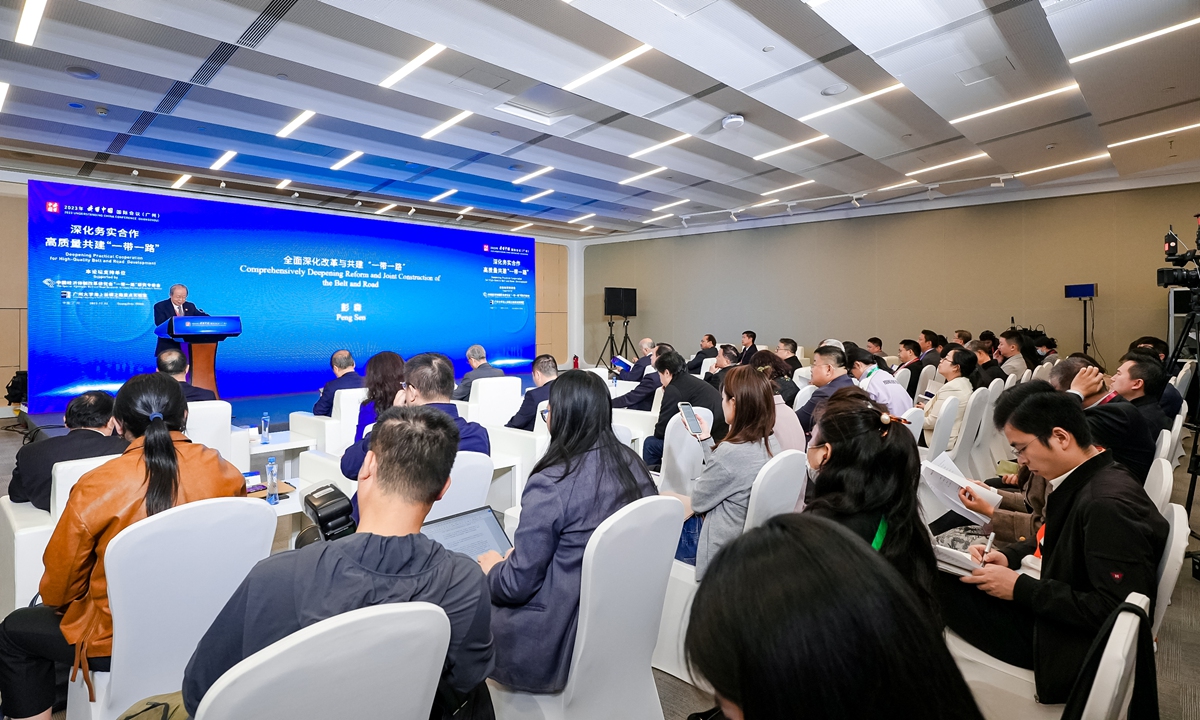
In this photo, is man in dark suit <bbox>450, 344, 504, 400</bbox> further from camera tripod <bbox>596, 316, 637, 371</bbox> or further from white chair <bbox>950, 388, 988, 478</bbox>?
camera tripod <bbox>596, 316, 637, 371</bbox>

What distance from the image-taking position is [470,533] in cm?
194

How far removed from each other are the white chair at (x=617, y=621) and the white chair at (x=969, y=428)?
12.0ft

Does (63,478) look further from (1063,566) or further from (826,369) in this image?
(826,369)

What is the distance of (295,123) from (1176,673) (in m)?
8.04

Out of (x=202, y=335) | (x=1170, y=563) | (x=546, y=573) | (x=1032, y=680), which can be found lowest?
(x=1032, y=680)

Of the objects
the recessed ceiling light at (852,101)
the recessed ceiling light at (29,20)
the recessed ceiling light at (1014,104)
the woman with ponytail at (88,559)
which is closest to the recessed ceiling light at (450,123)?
the recessed ceiling light at (29,20)

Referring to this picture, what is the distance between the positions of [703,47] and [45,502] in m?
4.74

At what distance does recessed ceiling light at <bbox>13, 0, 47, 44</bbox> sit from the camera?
418 cm

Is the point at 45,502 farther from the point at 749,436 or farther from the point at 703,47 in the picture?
the point at 703,47

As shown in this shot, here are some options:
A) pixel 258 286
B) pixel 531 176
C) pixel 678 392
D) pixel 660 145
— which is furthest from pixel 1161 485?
pixel 258 286

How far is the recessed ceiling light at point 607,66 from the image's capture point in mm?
4961

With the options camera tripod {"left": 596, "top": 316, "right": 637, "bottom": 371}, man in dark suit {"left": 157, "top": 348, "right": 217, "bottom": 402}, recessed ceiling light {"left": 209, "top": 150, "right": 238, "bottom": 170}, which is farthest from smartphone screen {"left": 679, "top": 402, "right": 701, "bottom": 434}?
camera tripod {"left": 596, "top": 316, "right": 637, "bottom": 371}

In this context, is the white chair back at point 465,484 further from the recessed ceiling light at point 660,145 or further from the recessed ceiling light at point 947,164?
the recessed ceiling light at point 947,164

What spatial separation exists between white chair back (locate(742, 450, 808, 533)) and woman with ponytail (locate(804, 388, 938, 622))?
293mm
